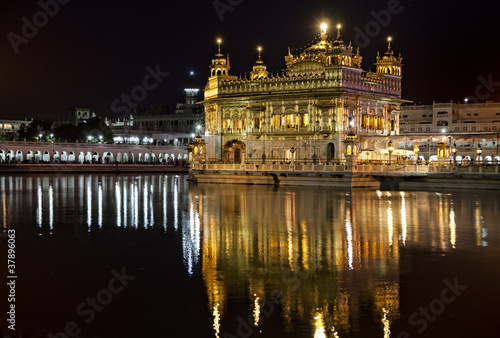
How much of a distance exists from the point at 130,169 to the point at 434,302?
72795 mm

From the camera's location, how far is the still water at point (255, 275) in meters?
8.43

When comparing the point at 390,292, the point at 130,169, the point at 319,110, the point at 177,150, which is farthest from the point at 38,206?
the point at 177,150

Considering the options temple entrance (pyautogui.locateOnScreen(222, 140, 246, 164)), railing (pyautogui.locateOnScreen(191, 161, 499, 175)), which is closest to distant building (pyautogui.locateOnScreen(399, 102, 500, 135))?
temple entrance (pyautogui.locateOnScreen(222, 140, 246, 164))

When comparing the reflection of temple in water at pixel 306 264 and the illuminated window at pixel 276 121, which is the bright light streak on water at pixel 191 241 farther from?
the illuminated window at pixel 276 121

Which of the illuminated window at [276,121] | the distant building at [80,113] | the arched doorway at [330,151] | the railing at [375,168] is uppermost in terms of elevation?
the distant building at [80,113]

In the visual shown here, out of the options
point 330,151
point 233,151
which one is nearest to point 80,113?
point 233,151

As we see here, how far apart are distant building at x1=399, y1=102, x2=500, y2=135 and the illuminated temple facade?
3493 cm

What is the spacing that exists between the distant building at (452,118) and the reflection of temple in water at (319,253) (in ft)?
209

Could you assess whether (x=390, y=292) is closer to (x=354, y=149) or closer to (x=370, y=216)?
(x=370, y=216)

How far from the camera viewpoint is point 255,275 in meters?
11.1

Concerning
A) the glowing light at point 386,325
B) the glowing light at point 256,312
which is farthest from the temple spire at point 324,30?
the glowing light at point 386,325

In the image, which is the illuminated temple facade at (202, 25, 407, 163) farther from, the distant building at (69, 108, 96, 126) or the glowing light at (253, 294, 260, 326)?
the distant building at (69, 108, 96, 126)

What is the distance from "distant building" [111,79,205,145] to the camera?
391ft

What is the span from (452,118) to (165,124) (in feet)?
251
